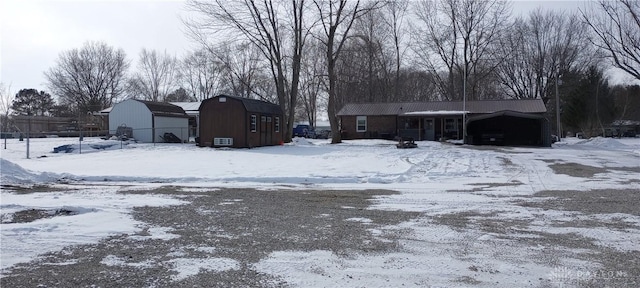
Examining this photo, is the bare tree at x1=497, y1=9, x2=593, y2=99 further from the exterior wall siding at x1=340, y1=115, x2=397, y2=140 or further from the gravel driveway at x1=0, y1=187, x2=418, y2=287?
the gravel driveway at x1=0, y1=187, x2=418, y2=287

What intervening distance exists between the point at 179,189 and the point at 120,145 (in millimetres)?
19486

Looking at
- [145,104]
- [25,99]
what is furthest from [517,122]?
[25,99]

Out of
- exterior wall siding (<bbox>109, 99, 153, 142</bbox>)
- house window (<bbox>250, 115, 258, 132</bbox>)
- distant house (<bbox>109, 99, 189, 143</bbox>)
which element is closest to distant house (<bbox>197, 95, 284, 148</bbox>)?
house window (<bbox>250, 115, 258, 132</bbox>)

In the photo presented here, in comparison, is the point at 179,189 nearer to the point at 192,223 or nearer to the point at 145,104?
the point at 192,223

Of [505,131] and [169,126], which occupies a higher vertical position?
[169,126]

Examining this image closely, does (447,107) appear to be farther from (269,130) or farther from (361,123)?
(269,130)

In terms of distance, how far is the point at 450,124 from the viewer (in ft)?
140

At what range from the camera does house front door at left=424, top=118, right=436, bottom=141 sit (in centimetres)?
4261

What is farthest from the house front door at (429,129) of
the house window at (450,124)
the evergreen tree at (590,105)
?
the evergreen tree at (590,105)

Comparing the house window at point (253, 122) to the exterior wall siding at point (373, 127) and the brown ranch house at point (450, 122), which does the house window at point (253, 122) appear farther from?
the exterior wall siding at point (373, 127)

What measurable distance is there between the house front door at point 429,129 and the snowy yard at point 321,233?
28.9 meters

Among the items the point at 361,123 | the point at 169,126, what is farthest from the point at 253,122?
the point at 361,123

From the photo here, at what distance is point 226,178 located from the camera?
14.4 metres

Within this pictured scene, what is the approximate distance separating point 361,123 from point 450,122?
8826mm
